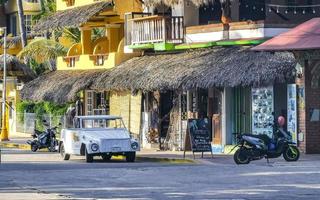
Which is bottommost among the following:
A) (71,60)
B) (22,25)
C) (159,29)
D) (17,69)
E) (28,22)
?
(17,69)

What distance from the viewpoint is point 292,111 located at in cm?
3559

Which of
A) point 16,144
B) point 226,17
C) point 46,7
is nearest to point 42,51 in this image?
point 46,7

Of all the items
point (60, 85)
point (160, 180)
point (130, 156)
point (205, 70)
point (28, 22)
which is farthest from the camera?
point (28, 22)

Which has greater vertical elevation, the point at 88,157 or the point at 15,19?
the point at 15,19

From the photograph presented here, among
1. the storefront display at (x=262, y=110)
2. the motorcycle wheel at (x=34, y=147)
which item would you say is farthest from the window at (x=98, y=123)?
the motorcycle wheel at (x=34, y=147)

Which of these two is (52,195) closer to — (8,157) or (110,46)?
(8,157)

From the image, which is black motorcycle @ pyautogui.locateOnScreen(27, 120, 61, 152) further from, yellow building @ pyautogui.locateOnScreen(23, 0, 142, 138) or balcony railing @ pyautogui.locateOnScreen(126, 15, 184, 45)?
balcony railing @ pyautogui.locateOnScreen(126, 15, 184, 45)

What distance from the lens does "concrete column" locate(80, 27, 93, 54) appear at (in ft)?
174

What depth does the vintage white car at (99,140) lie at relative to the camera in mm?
34438

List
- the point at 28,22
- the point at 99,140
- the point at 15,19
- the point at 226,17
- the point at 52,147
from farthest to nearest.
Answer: the point at 15,19, the point at 28,22, the point at 52,147, the point at 226,17, the point at 99,140

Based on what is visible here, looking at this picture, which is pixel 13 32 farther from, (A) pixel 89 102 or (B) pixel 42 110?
(A) pixel 89 102

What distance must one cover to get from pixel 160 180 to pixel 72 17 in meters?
23.5

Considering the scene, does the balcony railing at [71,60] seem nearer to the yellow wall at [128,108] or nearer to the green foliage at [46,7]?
the yellow wall at [128,108]

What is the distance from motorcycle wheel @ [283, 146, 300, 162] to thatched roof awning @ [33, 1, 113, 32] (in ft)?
56.2
